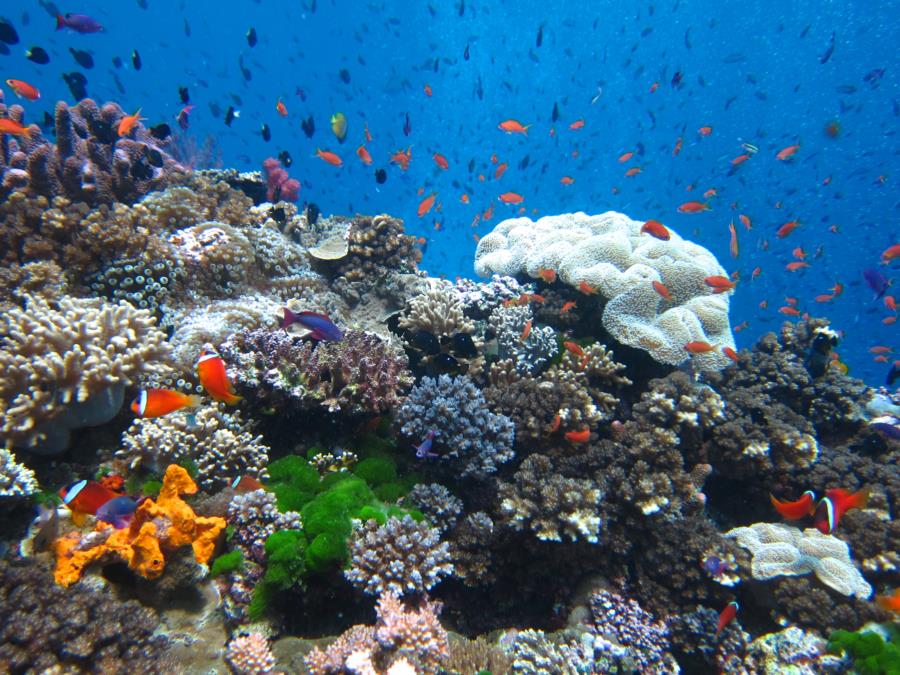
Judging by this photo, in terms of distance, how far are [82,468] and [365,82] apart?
279 feet

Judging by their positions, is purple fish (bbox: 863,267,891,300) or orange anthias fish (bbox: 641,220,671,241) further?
purple fish (bbox: 863,267,891,300)

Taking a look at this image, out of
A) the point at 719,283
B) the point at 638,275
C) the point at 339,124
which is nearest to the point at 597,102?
the point at 339,124

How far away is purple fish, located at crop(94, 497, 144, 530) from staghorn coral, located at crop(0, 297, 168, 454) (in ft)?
4.05

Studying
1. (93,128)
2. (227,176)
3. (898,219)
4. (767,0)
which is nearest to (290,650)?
(93,128)

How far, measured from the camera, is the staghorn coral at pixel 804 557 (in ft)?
14.7

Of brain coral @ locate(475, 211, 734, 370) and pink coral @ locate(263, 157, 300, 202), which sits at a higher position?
pink coral @ locate(263, 157, 300, 202)

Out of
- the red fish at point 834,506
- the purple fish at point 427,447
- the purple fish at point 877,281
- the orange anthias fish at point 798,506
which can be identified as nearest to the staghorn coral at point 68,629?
the purple fish at point 427,447

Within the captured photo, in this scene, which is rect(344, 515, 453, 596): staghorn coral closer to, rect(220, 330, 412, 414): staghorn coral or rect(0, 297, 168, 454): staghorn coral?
rect(220, 330, 412, 414): staghorn coral

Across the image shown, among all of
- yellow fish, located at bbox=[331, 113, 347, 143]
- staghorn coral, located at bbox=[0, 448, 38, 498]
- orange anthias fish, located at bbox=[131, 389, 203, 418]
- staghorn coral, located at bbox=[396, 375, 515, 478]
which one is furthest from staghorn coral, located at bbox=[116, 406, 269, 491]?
yellow fish, located at bbox=[331, 113, 347, 143]

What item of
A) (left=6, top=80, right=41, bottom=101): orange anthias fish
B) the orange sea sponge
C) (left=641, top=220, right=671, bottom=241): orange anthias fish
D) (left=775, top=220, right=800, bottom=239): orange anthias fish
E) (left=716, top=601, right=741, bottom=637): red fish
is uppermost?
(left=775, top=220, right=800, bottom=239): orange anthias fish

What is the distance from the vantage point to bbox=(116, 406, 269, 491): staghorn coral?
4.02 metres

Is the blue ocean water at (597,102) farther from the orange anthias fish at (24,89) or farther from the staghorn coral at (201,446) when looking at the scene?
the staghorn coral at (201,446)

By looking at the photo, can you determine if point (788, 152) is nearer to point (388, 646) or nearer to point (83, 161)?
point (388, 646)

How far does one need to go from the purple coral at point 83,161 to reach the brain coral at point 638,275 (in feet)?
20.7
